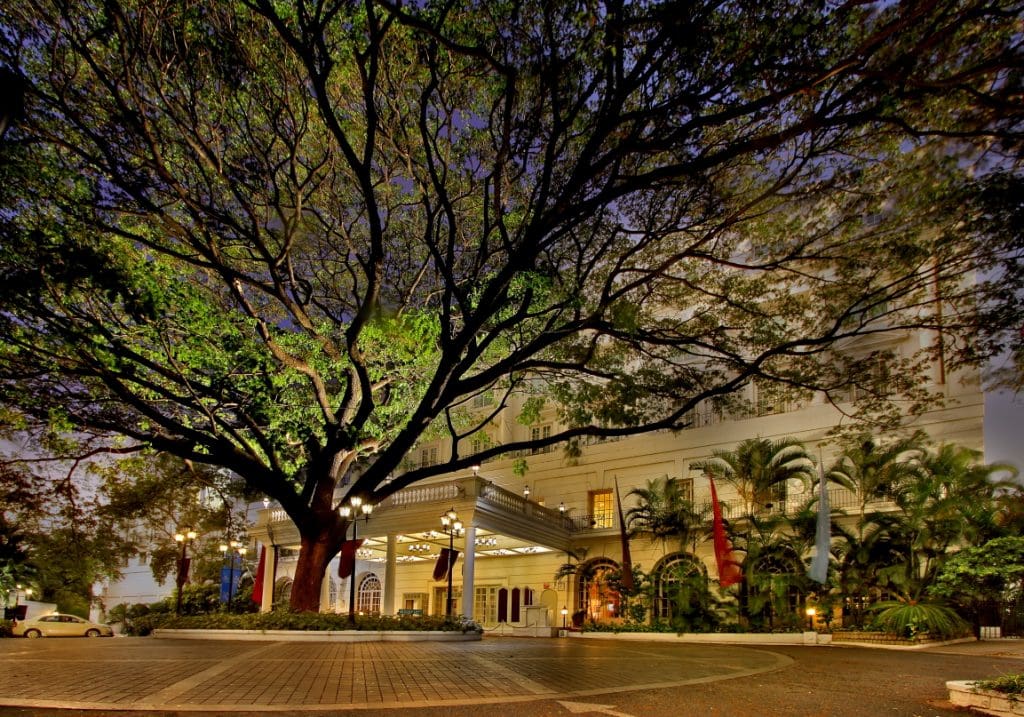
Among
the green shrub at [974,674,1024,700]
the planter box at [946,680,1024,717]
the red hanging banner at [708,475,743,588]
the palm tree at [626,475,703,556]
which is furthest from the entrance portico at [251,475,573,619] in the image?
the green shrub at [974,674,1024,700]

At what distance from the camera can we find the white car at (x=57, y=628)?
25.7 m

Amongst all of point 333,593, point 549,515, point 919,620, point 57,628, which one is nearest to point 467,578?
point 549,515

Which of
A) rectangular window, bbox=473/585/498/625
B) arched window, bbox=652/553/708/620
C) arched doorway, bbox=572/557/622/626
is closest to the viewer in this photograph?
arched window, bbox=652/553/708/620

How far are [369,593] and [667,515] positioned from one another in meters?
18.6

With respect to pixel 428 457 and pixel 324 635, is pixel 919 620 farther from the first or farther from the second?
pixel 428 457

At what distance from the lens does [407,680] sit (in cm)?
742

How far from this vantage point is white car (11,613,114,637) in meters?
25.7

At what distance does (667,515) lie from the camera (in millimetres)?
22281

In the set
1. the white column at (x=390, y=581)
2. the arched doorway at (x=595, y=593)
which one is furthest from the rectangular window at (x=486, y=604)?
the white column at (x=390, y=581)

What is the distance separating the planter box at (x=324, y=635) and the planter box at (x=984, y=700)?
12.1m

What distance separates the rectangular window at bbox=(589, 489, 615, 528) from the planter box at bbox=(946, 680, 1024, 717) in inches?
791

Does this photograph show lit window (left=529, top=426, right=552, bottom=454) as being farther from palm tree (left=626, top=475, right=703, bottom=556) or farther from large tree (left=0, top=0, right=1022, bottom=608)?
large tree (left=0, top=0, right=1022, bottom=608)

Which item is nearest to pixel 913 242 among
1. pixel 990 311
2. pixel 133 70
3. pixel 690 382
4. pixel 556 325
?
pixel 990 311

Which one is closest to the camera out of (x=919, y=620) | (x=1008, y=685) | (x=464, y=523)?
(x=1008, y=685)
